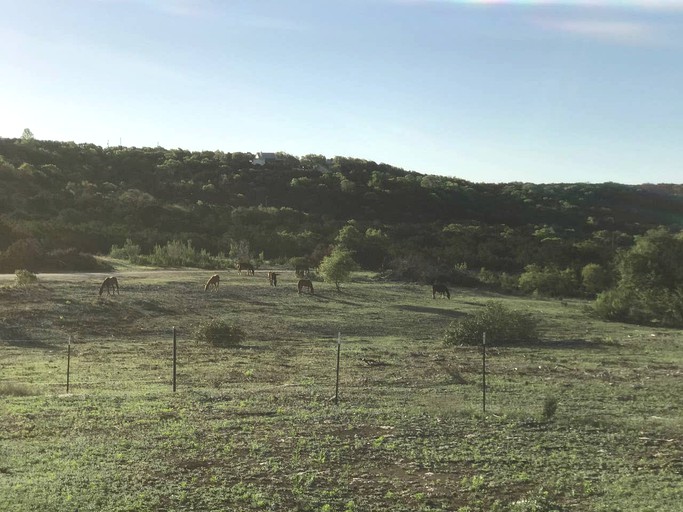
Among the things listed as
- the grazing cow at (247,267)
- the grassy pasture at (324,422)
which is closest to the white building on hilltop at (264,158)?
the grazing cow at (247,267)

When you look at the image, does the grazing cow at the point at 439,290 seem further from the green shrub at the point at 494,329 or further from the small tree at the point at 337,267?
the green shrub at the point at 494,329

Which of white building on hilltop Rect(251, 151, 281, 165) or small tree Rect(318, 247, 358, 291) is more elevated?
white building on hilltop Rect(251, 151, 281, 165)

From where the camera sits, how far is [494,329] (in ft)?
89.7

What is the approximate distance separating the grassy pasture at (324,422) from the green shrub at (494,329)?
0.96 meters

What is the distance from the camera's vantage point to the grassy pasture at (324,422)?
9.23m

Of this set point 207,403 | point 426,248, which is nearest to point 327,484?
point 207,403

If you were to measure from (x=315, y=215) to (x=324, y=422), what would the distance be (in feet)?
257

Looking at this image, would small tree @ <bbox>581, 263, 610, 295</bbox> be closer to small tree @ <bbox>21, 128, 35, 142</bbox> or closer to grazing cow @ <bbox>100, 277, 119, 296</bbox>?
grazing cow @ <bbox>100, 277, 119, 296</bbox>

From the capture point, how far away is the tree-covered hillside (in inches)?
2544

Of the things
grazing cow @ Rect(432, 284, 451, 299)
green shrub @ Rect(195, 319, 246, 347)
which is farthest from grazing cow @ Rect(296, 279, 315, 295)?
green shrub @ Rect(195, 319, 246, 347)

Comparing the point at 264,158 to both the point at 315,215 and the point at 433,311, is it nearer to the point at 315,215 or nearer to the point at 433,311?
the point at 315,215

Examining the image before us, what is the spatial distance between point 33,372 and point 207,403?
6.77m

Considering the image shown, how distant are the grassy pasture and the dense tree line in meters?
21.7

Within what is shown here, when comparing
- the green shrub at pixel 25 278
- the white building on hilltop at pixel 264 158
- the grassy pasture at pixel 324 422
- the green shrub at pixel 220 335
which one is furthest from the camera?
the white building on hilltop at pixel 264 158
